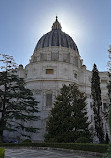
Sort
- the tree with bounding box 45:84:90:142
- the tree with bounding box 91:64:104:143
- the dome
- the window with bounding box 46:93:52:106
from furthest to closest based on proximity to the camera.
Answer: the dome, the window with bounding box 46:93:52:106, the tree with bounding box 91:64:104:143, the tree with bounding box 45:84:90:142

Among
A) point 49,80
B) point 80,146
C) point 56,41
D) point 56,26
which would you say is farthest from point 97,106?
point 56,26

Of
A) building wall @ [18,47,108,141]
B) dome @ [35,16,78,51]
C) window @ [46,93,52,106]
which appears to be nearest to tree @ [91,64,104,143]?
building wall @ [18,47,108,141]

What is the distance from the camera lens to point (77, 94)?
2106 cm

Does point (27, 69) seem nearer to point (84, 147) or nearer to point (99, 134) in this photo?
point (99, 134)

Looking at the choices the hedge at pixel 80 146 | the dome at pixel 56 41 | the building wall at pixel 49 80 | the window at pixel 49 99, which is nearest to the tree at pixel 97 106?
the hedge at pixel 80 146

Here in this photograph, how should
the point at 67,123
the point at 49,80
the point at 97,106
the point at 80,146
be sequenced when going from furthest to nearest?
1. the point at 49,80
2. the point at 97,106
3. the point at 67,123
4. the point at 80,146

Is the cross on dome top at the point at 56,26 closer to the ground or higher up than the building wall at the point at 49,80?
higher up

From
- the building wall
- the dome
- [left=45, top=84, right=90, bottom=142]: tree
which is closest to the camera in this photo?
[left=45, top=84, right=90, bottom=142]: tree

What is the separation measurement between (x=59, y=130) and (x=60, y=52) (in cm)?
2559

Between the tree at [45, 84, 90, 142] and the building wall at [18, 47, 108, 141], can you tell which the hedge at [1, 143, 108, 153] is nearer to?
the tree at [45, 84, 90, 142]

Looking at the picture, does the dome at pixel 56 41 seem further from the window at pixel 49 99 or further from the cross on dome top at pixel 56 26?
the window at pixel 49 99

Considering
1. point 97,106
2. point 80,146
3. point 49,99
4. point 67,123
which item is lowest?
point 80,146

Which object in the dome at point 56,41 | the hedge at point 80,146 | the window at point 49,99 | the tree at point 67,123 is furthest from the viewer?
the dome at point 56,41

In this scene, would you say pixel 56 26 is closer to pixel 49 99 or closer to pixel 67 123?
pixel 49 99
